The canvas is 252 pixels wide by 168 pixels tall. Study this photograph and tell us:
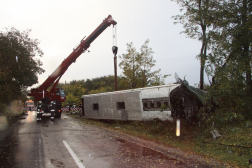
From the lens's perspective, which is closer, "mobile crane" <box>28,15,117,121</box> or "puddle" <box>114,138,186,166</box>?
"puddle" <box>114,138,186,166</box>

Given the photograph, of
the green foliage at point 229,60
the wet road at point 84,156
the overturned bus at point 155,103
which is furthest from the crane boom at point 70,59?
the wet road at point 84,156

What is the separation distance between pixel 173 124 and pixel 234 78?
409 centimetres

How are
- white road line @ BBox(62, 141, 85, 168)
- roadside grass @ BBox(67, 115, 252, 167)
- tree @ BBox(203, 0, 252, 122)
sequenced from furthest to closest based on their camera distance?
tree @ BBox(203, 0, 252, 122), roadside grass @ BBox(67, 115, 252, 167), white road line @ BBox(62, 141, 85, 168)

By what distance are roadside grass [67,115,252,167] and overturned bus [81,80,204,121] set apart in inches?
23.9

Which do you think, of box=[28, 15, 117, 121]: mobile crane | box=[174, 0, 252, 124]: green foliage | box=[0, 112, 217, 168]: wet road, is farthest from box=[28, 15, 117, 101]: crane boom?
box=[0, 112, 217, 168]: wet road

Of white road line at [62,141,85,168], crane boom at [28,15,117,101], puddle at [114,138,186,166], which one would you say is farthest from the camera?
crane boom at [28,15,117,101]

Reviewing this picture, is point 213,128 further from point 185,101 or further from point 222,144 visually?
point 185,101

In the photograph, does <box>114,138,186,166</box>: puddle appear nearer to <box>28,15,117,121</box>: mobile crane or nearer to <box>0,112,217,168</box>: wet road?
<box>0,112,217,168</box>: wet road

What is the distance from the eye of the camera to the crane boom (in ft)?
58.7

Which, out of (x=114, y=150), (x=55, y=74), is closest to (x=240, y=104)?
(x=114, y=150)

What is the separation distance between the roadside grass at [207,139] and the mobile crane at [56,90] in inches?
370

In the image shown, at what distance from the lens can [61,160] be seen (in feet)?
20.3

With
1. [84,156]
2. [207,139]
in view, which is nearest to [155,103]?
[207,139]

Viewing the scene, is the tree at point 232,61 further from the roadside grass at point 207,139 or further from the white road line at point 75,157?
the white road line at point 75,157
